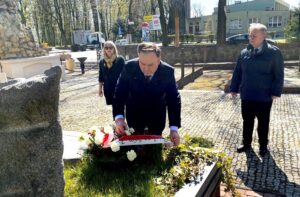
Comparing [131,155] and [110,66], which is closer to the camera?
[131,155]

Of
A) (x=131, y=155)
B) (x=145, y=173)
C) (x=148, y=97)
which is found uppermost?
(x=148, y=97)

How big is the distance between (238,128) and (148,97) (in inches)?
134

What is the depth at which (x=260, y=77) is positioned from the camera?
13.9ft

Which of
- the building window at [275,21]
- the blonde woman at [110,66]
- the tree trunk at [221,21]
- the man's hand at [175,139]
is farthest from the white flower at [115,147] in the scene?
the building window at [275,21]

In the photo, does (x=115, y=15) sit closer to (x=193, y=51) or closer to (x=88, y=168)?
(x=193, y=51)

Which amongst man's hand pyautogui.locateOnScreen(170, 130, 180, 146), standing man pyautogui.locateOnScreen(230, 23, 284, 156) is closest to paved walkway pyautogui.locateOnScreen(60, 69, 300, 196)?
standing man pyautogui.locateOnScreen(230, 23, 284, 156)

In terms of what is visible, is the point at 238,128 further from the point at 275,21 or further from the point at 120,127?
the point at 275,21

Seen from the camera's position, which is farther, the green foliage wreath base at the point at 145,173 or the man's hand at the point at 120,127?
the man's hand at the point at 120,127

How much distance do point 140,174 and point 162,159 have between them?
297 mm

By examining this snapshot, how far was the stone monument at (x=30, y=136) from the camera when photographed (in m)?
1.55

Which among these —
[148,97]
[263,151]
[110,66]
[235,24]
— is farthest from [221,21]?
[235,24]

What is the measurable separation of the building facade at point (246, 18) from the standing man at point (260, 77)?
4723 centimetres

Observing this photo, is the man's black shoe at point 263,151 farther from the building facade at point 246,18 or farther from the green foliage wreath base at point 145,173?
the building facade at point 246,18

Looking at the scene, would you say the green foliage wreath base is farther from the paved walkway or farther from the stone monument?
the paved walkway
